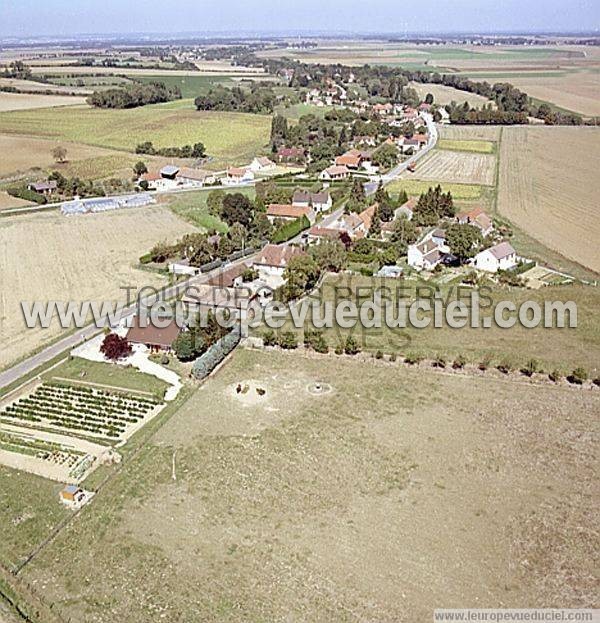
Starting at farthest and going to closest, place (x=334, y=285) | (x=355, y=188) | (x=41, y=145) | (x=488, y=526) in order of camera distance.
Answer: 1. (x=41, y=145)
2. (x=355, y=188)
3. (x=334, y=285)
4. (x=488, y=526)

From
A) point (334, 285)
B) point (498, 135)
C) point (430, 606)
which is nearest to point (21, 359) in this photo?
point (334, 285)

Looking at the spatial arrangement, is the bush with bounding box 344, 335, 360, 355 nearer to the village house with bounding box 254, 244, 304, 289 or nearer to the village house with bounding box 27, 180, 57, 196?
the village house with bounding box 254, 244, 304, 289

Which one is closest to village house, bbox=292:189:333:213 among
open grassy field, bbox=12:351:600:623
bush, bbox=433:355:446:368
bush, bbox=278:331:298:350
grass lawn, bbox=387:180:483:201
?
grass lawn, bbox=387:180:483:201

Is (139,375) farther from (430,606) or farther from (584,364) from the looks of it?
(584,364)

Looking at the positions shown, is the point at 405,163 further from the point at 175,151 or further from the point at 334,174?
the point at 175,151

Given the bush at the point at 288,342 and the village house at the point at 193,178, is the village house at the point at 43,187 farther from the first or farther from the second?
the bush at the point at 288,342

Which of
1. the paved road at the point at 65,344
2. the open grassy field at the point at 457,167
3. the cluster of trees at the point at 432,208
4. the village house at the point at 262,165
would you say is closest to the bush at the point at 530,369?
the paved road at the point at 65,344

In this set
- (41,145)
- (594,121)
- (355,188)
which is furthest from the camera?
(594,121)
